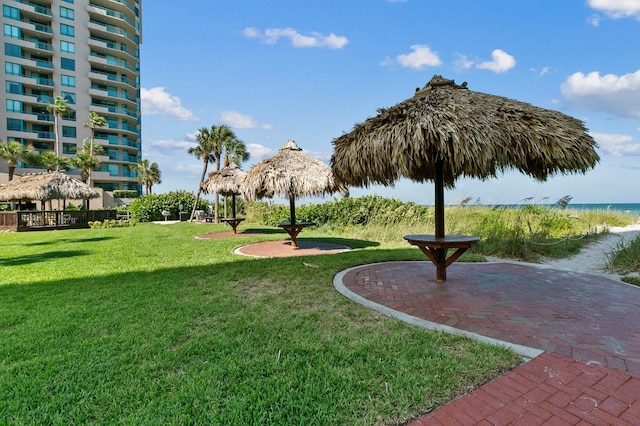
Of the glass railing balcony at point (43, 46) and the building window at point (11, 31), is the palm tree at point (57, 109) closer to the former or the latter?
the glass railing balcony at point (43, 46)

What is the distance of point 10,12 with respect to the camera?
132 ft

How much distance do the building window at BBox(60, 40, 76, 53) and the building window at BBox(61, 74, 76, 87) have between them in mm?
3439

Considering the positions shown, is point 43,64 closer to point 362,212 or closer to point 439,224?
point 362,212

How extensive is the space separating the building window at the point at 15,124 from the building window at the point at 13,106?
1169 mm

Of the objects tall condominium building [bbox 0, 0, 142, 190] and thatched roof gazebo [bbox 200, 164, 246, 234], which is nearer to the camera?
thatched roof gazebo [bbox 200, 164, 246, 234]

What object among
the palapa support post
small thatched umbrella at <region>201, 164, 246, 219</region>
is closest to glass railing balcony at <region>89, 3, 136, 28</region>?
small thatched umbrella at <region>201, 164, 246, 219</region>

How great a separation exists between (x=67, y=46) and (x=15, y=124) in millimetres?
12546

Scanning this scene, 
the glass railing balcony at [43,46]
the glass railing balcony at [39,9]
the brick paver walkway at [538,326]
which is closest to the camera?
the brick paver walkway at [538,326]

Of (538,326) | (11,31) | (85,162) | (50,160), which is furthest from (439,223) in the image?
(11,31)

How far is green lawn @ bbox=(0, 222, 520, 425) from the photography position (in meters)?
2.23

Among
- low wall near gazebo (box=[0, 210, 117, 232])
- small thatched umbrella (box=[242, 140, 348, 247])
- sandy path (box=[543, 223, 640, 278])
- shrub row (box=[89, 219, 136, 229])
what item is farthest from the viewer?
shrub row (box=[89, 219, 136, 229])

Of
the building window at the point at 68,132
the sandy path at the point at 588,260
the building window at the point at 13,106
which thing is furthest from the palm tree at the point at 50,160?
the sandy path at the point at 588,260

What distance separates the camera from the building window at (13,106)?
39.9 meters

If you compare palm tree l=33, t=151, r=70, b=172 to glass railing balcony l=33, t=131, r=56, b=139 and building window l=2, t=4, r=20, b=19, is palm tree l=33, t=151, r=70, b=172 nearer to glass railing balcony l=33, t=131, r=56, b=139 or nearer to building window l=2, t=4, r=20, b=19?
glass railing balcony l=33, t=131, r=56, b=139
